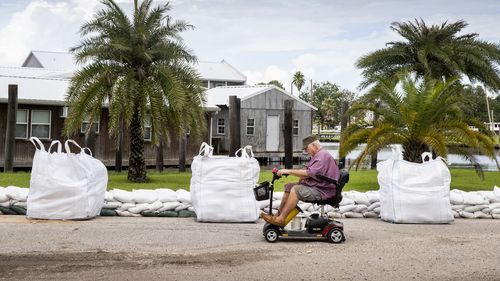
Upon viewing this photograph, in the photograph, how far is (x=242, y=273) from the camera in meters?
7.73

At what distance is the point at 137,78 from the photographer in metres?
19.2

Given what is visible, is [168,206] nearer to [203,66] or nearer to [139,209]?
[139,209]

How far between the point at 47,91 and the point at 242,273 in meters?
23.0

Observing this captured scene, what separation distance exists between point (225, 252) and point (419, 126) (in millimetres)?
9284

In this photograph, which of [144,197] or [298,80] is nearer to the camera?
[144,197]

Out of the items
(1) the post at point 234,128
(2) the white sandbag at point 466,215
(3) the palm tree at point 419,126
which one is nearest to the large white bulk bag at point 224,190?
(2) the white sandbag at point 466,215

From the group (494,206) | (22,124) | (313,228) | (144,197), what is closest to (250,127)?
(22,124)

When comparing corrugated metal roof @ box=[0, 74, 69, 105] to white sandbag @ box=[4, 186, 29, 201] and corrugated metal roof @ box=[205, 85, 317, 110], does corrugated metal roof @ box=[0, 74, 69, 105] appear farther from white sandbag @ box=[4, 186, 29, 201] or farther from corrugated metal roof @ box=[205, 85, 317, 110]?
white sandbag @ box=[4, 186, 29, 201]

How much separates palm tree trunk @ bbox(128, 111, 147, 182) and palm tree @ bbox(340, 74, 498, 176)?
5.34m

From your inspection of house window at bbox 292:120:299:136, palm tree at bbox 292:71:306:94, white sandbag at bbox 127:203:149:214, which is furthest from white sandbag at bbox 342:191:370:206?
palm tree at bbox 292:71:306:94

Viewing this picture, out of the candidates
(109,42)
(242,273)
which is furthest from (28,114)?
(242,273)

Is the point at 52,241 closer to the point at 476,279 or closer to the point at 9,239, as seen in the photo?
the point at 9,239

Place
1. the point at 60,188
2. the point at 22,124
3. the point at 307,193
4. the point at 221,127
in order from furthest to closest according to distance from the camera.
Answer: the point at 221,127 → the point at 22,124 → the point at 60,188 → the point at 307,193

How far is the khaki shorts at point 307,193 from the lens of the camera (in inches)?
387
